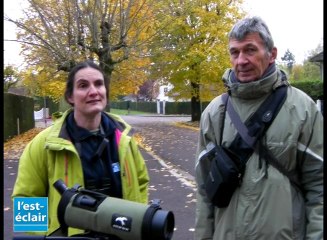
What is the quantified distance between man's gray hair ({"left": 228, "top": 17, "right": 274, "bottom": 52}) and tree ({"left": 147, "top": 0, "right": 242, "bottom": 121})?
21.3m

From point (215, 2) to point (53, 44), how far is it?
1376 cm

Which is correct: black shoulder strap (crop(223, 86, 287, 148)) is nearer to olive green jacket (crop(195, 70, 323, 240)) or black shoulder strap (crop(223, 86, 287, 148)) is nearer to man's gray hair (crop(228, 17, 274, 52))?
olive green jacket (crop(195, 70, 323, 240))

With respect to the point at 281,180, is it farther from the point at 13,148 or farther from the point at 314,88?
the point at 314,88

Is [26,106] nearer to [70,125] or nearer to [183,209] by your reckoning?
[183,209]

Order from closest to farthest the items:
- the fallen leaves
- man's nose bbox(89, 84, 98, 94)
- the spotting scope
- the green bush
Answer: the spotting scope → man's nose bbox(89, 84, 98, 94) → the fallen leaves → the green bush

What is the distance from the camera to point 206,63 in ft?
84.3

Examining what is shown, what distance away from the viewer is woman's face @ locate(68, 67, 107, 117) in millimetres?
2508

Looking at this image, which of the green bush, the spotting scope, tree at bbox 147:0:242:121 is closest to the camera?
the spotting scope

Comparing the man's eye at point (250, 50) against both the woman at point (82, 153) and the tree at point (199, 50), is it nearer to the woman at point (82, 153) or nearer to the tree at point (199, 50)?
the woman at point (82, 153)

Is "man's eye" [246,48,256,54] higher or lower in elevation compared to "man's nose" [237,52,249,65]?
higher

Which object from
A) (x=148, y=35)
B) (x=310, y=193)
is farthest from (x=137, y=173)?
(x=148, y=35)

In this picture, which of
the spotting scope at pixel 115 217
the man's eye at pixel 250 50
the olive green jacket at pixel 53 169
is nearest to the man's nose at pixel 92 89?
the olive green jacket at pixel 53 169

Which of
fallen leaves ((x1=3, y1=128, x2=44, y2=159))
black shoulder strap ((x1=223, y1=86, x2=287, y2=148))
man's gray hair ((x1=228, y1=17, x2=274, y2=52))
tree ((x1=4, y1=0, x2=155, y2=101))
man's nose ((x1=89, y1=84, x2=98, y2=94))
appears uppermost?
tree ((x1=4, y1=0, x2=155, y2=101))

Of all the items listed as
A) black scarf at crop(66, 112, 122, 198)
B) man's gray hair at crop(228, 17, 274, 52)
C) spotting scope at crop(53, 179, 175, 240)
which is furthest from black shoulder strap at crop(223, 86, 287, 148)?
black scarf at crop(66, 112, 122, 198)
